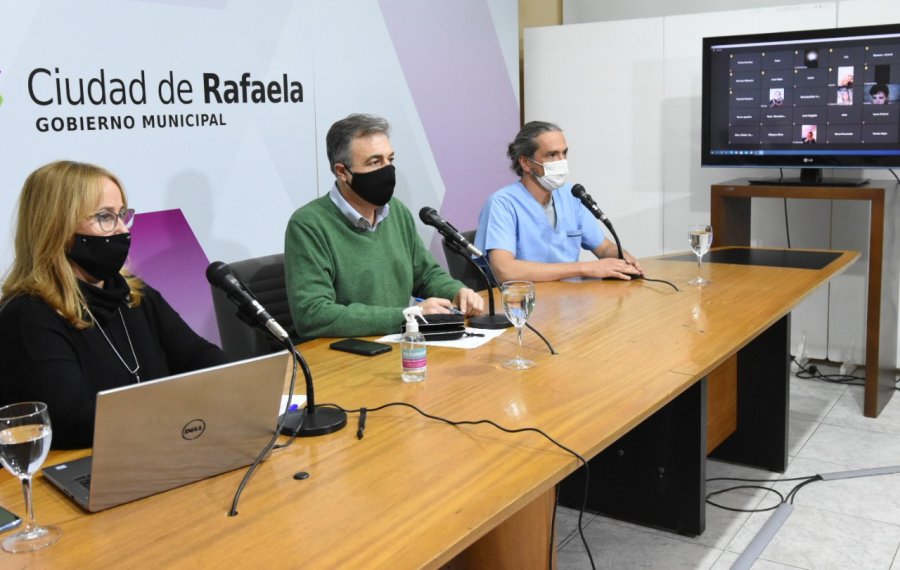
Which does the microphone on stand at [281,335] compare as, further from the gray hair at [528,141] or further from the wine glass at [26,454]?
the gray hair at [528,141]

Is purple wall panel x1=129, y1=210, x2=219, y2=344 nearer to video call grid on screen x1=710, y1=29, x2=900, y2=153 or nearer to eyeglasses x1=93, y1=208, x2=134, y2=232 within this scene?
eyeglasses x1=93, y1=208, x2=134, y2=232

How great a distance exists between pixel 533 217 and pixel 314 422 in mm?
1993

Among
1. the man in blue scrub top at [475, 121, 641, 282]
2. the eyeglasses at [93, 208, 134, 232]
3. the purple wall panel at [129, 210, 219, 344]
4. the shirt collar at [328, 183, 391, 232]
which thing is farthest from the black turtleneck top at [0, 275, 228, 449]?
the man in blue scrub top at [475, 121, 641, 282]

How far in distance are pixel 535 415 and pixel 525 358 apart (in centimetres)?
45

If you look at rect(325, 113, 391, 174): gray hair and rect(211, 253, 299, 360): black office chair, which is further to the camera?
rect(325, 113, 391, 174): gray hair

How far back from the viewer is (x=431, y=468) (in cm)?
156

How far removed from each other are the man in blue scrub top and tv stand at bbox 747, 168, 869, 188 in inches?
46.4

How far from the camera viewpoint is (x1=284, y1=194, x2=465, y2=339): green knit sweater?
256 cm

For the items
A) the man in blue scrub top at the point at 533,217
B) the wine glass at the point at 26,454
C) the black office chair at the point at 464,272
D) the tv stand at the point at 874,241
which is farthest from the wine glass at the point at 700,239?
the wine glass at the point at 26,454

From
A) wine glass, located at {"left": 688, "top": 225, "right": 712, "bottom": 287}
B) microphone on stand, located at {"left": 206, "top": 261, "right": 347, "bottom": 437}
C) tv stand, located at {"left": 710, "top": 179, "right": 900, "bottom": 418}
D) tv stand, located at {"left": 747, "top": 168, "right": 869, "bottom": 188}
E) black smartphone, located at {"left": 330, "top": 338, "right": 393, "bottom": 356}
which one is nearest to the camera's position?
microphone on stand, located at {"left": 206, "top": 261, "right": 347, "bottom": 437}

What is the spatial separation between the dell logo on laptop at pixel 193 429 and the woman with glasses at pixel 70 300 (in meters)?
0.43

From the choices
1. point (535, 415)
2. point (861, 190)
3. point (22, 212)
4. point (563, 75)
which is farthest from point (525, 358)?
point (563, 75)

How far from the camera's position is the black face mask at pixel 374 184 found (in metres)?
2.83

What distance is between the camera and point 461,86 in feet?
15.6
